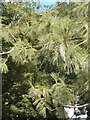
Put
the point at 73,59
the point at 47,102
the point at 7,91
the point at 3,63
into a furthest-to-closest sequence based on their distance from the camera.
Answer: the point at 7,91 → the point at 3,63 → the point at 47,102 → the point at 73,59

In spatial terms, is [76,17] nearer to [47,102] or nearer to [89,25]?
[89,25]

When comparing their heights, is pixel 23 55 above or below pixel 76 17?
below

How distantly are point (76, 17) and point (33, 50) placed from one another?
1.06 feet

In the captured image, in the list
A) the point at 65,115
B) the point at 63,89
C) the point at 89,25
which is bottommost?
the point at 65,115

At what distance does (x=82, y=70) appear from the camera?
1645mm

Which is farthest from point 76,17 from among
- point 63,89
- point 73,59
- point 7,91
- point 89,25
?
point 7,91

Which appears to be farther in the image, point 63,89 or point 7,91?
point 7,91

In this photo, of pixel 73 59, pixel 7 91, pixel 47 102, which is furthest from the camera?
pixel 7 91

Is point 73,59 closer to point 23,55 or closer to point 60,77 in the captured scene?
point 60,77

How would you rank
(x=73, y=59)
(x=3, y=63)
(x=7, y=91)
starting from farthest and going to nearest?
(x=7, y=91) → (x=3, y=63) → (x=73, y=59)

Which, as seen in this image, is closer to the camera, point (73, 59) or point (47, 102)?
point (73, 59)

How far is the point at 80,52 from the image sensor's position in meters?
1.65

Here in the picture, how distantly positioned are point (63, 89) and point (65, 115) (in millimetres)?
174

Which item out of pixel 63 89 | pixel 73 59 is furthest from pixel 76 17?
pixel 63 89
